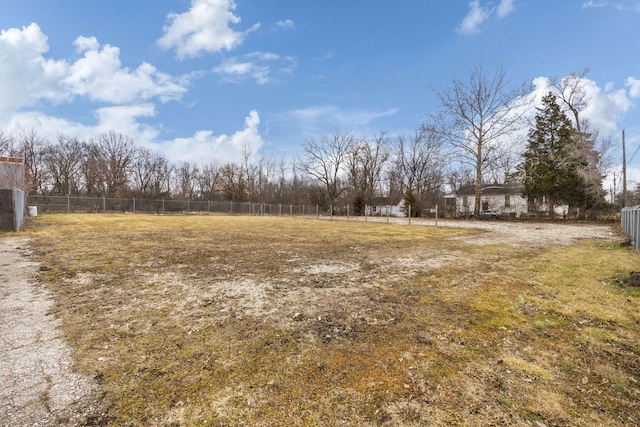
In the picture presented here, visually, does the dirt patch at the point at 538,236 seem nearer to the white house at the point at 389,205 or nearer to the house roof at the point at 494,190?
the house roof at the point at 494,190

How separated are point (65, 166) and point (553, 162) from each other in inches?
2121

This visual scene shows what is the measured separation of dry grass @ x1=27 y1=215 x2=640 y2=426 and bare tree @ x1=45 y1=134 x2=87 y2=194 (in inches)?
1652

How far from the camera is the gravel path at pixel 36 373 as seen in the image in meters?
1.69

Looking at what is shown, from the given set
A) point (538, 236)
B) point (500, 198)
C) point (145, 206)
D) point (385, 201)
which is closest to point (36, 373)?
point (538, 236)

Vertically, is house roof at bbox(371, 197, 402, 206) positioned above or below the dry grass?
above

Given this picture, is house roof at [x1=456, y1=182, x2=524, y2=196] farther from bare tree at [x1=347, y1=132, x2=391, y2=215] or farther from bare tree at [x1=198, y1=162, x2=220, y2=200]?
bare tree at [x1=198, y1=162, x2=220, y2=200]

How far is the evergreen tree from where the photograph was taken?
923 inches

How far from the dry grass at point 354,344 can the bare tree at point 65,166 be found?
41961 mm

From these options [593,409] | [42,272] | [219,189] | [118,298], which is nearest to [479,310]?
[593,409]

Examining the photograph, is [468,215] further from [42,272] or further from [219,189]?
[219,189]

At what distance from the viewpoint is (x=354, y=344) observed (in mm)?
2582

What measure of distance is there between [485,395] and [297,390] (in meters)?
1.24

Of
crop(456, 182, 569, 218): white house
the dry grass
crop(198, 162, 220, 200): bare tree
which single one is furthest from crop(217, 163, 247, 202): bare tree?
the dry grass

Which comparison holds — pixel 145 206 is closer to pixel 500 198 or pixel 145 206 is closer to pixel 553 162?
pixel 553 162
